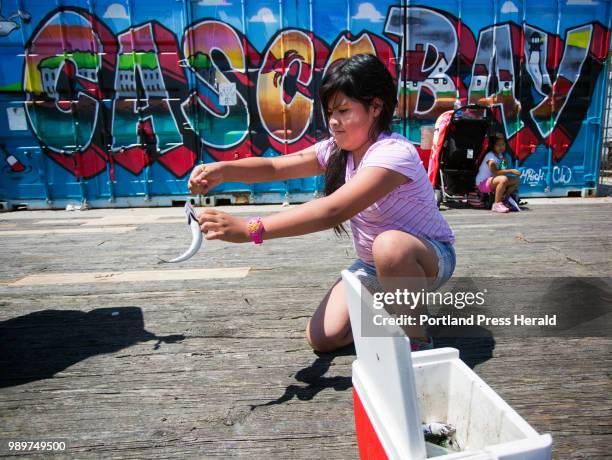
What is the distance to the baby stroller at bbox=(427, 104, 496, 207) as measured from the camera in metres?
6.56

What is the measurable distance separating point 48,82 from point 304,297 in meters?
6.94

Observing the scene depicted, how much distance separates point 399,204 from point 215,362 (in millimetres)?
1155

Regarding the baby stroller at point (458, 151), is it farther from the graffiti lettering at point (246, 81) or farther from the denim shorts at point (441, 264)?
the denim shorts at point (441, 264)

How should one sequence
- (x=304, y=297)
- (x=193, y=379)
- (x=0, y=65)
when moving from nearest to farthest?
(x=193, y=379), (x=304, y=297), (x=0, y=65)

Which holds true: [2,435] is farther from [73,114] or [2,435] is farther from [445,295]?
[73,114]

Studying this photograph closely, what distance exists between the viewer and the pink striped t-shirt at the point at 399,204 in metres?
1.65

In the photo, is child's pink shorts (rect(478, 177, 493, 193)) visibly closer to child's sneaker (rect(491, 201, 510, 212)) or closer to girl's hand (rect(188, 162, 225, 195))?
child's sneaker (rect(491, 201, 510, 212))

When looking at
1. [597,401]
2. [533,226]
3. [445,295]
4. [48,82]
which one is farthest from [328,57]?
[597,401]

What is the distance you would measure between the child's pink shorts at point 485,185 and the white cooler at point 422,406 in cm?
571

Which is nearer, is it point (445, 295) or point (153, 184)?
point (445, 295)

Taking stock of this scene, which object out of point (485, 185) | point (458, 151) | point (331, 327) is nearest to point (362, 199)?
point (331, 327)

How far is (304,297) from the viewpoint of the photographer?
111 inches

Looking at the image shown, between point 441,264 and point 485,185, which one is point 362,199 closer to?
point 441,264

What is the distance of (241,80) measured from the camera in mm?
7258
